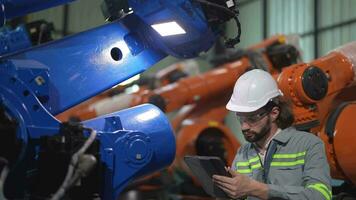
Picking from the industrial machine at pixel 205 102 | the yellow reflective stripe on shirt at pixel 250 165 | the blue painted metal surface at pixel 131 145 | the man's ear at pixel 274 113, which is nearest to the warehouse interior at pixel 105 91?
the blue painted metal surface at pixel 131 145

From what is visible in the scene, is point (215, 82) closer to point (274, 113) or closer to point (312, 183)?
point (274, 113)

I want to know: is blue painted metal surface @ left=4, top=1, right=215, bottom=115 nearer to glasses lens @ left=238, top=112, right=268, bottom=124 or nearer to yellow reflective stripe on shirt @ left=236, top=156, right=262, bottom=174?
glasses lens @ left=238, top=112, right=268, bottom=124

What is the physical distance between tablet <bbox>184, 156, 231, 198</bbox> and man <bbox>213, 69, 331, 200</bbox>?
0.05 meters

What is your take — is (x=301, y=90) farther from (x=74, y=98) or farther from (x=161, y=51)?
(x=74, y=98)

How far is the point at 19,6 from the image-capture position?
8.11 feet

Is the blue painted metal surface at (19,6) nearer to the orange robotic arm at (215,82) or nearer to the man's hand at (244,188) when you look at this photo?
the man's hand at (244,188)

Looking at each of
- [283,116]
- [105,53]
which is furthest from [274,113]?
[105,53]

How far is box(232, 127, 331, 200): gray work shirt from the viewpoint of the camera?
254 cm

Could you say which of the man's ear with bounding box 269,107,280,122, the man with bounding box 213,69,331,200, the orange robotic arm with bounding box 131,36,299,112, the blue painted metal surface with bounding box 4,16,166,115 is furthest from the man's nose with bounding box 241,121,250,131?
the orange robotic arm with bounding box 131,36,299,112

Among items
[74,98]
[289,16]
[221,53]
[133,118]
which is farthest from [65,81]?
[289,16]

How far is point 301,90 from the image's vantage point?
11.5 feet

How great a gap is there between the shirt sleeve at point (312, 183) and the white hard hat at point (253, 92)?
426mm

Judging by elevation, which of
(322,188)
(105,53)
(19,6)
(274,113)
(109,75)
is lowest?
(322,188)

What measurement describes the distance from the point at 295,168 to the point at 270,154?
0.17m
